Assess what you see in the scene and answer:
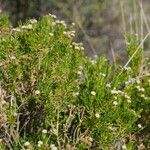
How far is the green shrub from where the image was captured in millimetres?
3287

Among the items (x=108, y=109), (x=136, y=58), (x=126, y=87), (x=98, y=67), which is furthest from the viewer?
(x=136, y=58)

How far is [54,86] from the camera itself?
3.38 m

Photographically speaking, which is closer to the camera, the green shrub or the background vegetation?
the green shrub

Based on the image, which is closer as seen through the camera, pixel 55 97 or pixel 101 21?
pixel 55 97

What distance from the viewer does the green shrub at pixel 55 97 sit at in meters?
3.29

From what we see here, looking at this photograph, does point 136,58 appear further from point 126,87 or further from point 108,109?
point 108,109

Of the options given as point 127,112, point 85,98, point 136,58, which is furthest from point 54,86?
point 136,58

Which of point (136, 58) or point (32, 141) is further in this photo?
point (136, 58)

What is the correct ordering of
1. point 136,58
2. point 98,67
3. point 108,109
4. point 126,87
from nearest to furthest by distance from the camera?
1. point 108,109
2. point 98,67
3. point 126,87
4. point 136,58

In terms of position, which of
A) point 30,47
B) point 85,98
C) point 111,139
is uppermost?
point 30,47

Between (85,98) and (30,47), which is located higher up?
(30,47)

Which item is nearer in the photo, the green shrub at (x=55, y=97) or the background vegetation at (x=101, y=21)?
the green shrub at (x=55, y=97)

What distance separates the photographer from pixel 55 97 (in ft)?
10.9

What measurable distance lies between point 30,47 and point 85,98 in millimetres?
492
